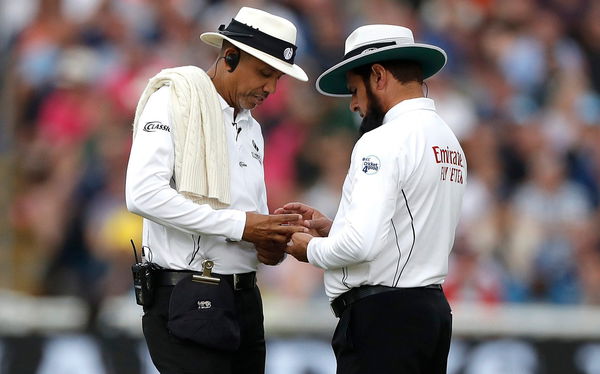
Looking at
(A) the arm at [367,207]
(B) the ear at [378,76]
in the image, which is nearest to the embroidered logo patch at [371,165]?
(A) the arm at [367,207]

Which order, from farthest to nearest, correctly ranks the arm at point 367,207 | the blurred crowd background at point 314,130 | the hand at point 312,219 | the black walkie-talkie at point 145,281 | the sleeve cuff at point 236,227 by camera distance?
the blurred crowd background at point 314,130, the hand at point 312,219, the black walkie-talkie at point 145,281, the sleeve cuff at point 236,227, the arm at point 367,207

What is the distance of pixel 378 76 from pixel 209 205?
903 mm

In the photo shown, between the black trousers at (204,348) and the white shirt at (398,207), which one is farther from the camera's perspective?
the black trousers at (204,348)

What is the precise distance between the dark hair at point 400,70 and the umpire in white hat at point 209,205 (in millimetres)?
322

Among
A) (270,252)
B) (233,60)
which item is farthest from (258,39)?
(270,252)

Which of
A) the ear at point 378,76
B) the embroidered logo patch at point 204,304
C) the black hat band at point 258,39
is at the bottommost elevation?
the embroidered logo patch at point 204,304

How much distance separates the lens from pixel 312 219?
17.4 ft

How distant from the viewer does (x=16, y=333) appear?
8219 millimetres

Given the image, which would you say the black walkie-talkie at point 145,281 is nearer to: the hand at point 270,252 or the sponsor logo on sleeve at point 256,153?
the hand at point 270,252

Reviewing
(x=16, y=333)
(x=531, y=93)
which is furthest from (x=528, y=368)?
(x=16, y=333)

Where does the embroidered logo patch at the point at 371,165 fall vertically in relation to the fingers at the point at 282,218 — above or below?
above

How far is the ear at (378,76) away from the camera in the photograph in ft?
16.1

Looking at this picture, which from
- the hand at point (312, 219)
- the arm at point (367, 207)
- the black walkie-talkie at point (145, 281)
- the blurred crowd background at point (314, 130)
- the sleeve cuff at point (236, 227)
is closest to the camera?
the arm at point (367, 207)

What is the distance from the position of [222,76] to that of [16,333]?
12.6 ft
